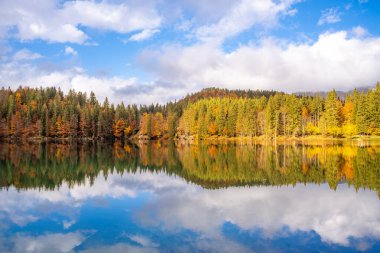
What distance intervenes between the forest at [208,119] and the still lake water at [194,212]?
68165 millimetres

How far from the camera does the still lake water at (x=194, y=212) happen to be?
13.6 metres

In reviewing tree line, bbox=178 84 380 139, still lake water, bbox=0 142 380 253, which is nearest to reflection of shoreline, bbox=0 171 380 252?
still lake water, bbox=0 142 380 253

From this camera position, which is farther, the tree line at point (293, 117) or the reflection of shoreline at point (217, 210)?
the tree line at point (293, 117)

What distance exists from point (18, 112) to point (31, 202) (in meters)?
116

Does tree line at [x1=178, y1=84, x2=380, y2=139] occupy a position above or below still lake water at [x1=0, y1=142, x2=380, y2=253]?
above

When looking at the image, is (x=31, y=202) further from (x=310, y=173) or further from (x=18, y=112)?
(x=18, y=112)

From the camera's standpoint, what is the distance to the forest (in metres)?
95.1

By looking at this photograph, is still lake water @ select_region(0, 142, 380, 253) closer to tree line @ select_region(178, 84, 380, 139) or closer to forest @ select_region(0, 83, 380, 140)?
tree line @ select_region(178, 84, 380, 139)

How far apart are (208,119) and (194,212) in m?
110

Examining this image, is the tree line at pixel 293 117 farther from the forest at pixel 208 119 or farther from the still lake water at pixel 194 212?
the still lake water at pixel 194 212

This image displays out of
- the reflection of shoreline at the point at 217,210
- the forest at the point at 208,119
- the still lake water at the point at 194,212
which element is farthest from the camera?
the forest at the point at 208,119

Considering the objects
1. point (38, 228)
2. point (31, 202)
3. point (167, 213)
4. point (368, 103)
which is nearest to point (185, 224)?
point (167, 213)

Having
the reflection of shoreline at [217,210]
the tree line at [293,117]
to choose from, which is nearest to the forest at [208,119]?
the tree line at [293,117]

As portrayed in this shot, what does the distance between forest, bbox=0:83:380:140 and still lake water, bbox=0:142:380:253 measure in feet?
224
